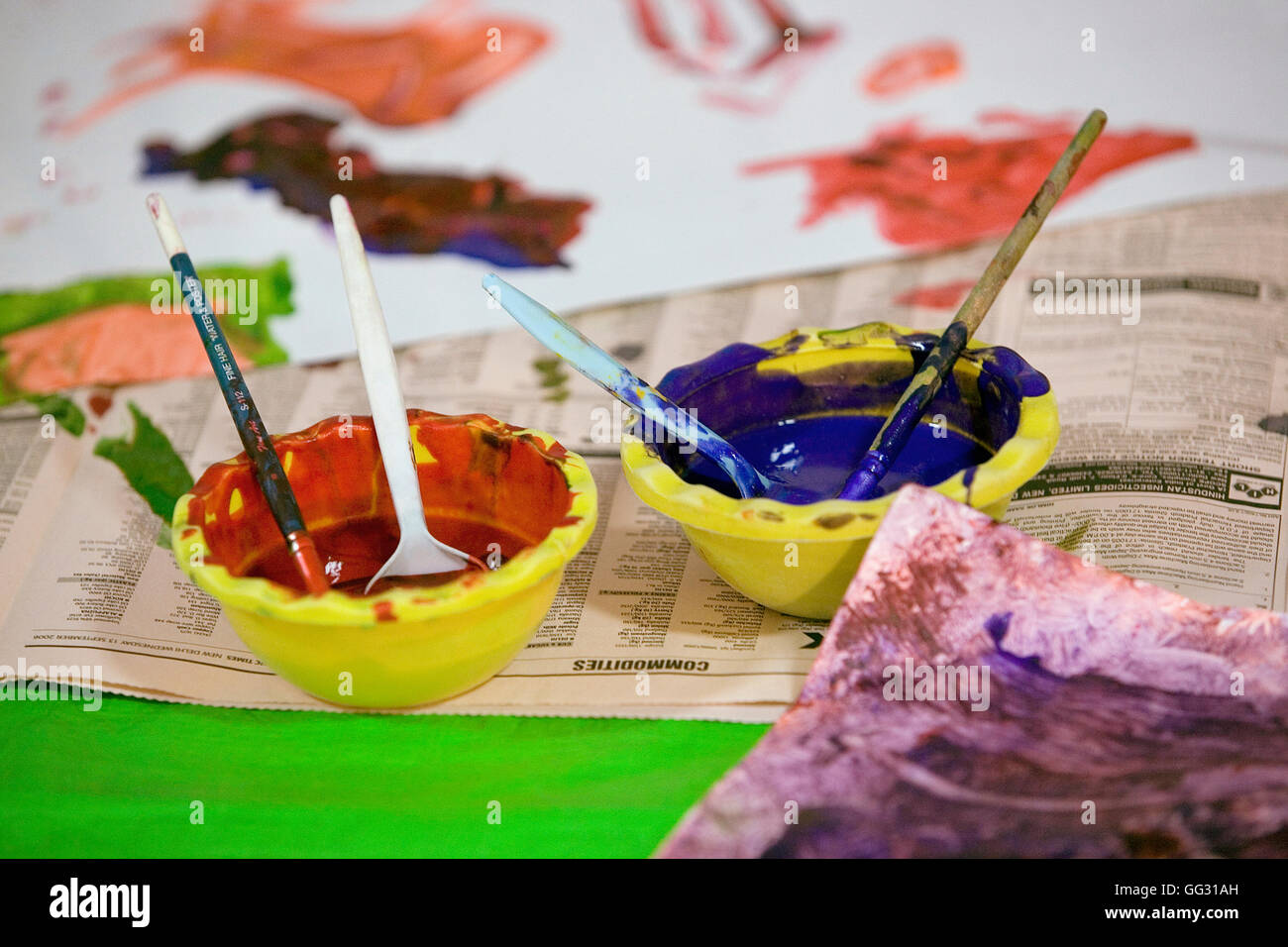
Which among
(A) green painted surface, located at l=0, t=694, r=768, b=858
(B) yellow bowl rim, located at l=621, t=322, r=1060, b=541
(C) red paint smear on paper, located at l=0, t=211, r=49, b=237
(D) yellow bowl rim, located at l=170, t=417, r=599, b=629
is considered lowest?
(A) green painted surface, located at l=0, t=694, r=768, b=858

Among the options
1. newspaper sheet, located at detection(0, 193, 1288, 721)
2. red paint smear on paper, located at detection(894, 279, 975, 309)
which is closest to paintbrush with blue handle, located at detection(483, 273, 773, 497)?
newspaper sheet, located at detection(0, 193, 1288, 721)

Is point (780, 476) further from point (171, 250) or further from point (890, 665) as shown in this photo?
point (171, 250)

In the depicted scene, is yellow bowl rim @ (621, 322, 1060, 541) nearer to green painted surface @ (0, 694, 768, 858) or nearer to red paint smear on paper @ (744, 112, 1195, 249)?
green painted surface @ (0, 694, 768, 858)

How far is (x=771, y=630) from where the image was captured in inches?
37.1

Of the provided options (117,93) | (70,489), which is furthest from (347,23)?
(70,489)

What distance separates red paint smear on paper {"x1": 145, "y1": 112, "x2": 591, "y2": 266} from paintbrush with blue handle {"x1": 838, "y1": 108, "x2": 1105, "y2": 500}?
2.10ft

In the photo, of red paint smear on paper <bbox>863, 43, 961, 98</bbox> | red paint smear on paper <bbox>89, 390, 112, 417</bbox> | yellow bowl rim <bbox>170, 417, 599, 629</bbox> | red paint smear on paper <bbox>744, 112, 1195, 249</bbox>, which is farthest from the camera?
red paint smear on paper <bbox>863, 43, 961, 98</bbox>

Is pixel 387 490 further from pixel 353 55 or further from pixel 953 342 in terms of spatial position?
pixel 353 55

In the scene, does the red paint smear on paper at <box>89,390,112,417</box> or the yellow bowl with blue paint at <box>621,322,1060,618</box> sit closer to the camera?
the yellow bowl with blue paint at <box>621,322,1060,618</box>

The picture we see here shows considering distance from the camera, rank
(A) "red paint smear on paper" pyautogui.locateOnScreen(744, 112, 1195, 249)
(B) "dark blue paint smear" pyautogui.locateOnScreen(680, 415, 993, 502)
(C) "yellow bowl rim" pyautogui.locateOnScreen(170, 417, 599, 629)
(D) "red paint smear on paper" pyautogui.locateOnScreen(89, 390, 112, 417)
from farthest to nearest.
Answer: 1. (A) "red paint smear on paper" pyautogui.locateOnScreen(744, 112, 1195, 249)
2. (D) "red paint smear on paper" pyautogui.locateOnScreen(89, 390, 112, 417)
3. (B) "dark blue paint smear" pyautogui.locateOnScreen(680, 415, 993, 502)
4. (C) "yellow bowl rim" pyautogui.locateOnScreen(170, 417, 599, 629)

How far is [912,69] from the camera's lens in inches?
69.4

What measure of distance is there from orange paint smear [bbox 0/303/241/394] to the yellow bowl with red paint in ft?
1.48

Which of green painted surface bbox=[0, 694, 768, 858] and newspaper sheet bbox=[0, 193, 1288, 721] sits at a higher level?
newspaper sheet bbox=[0, 193, 1288, 721]

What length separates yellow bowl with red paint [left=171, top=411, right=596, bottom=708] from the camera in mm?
777
